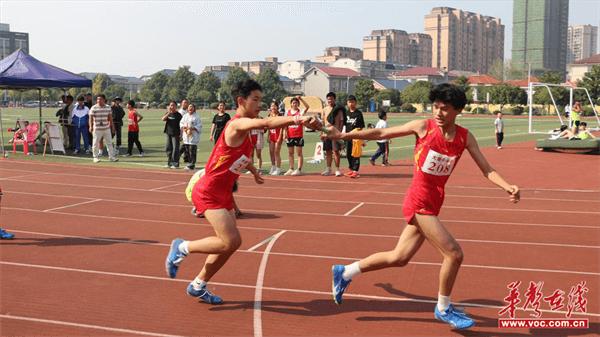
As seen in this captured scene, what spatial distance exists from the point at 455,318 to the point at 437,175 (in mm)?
1113

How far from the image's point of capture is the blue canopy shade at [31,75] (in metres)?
19.7

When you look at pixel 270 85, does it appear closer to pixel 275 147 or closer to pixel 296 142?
pixel 275 147

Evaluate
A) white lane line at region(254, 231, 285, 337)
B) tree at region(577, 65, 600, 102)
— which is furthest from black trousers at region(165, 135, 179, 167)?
tree at region(577, 65, 600, 102)

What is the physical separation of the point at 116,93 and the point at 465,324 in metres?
127

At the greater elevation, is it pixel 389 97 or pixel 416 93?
pixel 416 93

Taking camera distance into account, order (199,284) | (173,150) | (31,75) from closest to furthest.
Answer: (199,284)
(173,150)
(31,75)

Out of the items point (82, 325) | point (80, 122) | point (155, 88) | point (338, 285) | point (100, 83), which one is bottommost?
point (82, 325)

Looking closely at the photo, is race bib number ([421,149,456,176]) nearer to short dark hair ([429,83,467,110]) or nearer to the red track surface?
short dark hair ([429,83,467,110])

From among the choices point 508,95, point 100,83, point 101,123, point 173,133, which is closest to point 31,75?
point 101,123

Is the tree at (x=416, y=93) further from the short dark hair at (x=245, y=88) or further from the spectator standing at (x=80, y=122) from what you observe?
the short dark hair at (x=245, y=88)

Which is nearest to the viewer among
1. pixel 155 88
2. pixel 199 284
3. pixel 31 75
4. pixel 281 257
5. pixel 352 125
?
pixel 199 284

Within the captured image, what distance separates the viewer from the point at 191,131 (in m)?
16.2

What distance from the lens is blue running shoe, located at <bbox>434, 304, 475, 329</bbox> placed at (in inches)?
197

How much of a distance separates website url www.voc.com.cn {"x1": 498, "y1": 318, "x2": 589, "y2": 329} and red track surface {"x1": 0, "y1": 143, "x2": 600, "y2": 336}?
0.25ft
